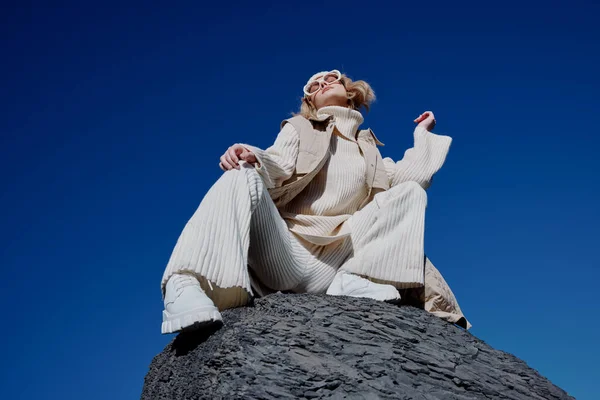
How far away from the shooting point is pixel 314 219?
3959mm

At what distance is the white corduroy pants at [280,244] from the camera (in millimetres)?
3090

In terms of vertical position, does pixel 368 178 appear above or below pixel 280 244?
above

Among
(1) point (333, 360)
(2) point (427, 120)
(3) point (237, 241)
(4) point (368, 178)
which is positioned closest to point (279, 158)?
(4) point (368, 178)

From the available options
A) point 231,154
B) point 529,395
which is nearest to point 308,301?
point 231,154

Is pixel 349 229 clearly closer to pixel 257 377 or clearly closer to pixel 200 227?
pixel 200 227

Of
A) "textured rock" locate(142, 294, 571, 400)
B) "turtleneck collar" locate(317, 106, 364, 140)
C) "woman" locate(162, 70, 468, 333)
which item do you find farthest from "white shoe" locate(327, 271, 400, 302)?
"turtleneck collar" locate(317, 106, 364, 140)

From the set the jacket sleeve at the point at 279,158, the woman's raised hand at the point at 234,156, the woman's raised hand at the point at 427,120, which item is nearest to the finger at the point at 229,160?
the woman's raised hand at the point at 234,156

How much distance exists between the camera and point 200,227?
10.4 feet

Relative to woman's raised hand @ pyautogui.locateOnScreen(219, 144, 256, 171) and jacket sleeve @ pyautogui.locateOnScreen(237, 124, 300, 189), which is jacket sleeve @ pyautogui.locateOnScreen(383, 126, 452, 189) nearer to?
jacket sleeve @ pyautogui.locateOnScreen(237, 124, 300, 189)

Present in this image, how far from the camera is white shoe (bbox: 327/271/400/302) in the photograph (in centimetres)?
349

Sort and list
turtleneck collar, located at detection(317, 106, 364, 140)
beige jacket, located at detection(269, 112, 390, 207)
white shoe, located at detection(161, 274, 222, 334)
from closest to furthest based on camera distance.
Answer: white shoe, located at detection(161, 274, 222, 334)
beige jacket, located at detection(269, 112, 390, 207)
turtleneck collar, located at detection(317, 106, 364, 140)

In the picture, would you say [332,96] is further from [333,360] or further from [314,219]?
[333,360]

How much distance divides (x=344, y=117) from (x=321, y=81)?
36cm

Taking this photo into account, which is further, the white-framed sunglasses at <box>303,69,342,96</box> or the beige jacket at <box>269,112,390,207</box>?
the white-framed sunglasses at <box>303,69,342,96</box>
